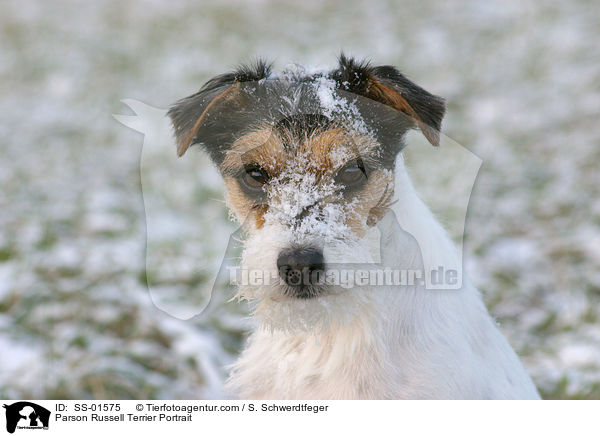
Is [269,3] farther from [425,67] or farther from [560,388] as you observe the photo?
[560,388]

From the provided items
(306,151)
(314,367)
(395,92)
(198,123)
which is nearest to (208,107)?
(198,123)

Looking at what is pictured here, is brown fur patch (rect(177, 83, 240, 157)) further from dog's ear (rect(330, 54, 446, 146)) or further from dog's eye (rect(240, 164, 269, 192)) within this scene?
dog's ear (rect(330, 54, 446, 146))

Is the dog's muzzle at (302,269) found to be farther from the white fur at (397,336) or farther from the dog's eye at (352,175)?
the dog's eye at (352,175)

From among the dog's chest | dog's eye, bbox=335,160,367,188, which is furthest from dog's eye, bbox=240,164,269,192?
the dog's chest

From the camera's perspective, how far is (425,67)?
7.94 metres

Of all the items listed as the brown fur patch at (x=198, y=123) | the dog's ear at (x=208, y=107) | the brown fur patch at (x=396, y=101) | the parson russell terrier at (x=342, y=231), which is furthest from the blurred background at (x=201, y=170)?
the brown fur patch at (x=396, y=101)

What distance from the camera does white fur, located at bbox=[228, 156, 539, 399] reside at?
2.25 m

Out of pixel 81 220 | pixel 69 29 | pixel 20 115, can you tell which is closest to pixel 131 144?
pixel 20 115

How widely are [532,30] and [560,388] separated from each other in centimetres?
643

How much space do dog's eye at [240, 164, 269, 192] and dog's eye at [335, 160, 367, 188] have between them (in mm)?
283

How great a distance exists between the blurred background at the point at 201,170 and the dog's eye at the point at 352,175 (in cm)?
87
